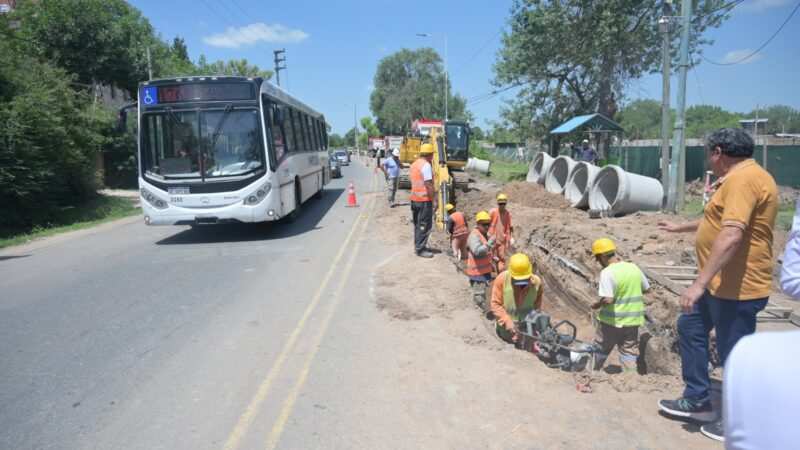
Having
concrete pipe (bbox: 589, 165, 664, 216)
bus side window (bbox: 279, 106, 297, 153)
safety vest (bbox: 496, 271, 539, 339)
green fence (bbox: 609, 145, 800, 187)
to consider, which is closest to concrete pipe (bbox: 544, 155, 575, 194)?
concrete pipe (bbox: 589, 165, 664, 216)

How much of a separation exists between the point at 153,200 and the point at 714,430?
32.9ft

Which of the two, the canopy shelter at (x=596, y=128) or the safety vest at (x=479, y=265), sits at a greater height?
the canopy shelter at (x=596, y=128)

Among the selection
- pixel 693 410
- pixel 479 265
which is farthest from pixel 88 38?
pixel 693 410

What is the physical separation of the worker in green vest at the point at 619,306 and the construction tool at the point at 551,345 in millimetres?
223

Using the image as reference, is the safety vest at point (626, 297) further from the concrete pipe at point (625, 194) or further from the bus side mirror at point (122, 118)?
the bus side mirror at point (122, 118)

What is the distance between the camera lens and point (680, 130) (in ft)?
42.9

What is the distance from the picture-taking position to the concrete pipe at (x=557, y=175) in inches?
686

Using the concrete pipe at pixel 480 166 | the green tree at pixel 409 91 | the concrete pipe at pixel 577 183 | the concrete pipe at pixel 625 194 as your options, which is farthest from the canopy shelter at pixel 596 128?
the green tree at pixel 409 91

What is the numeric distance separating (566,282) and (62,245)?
10.5 metres

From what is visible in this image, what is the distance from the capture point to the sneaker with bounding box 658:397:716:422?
3.31 metres

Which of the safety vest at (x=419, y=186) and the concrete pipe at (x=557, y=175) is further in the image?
the concrete pipe at (x=557, y=175)

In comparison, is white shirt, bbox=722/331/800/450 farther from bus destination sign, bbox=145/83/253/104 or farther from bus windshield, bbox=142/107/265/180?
bus destination sign, bbox=145/83/253/104

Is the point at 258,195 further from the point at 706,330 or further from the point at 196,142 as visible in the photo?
the point at 706,330

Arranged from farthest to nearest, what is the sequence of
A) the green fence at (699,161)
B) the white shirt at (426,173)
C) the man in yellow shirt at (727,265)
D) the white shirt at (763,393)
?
the green fence at (699,161)
the white shirt at (426,173)
the man in yellow shirt at (727,265)
the white shirt at (763,393)
